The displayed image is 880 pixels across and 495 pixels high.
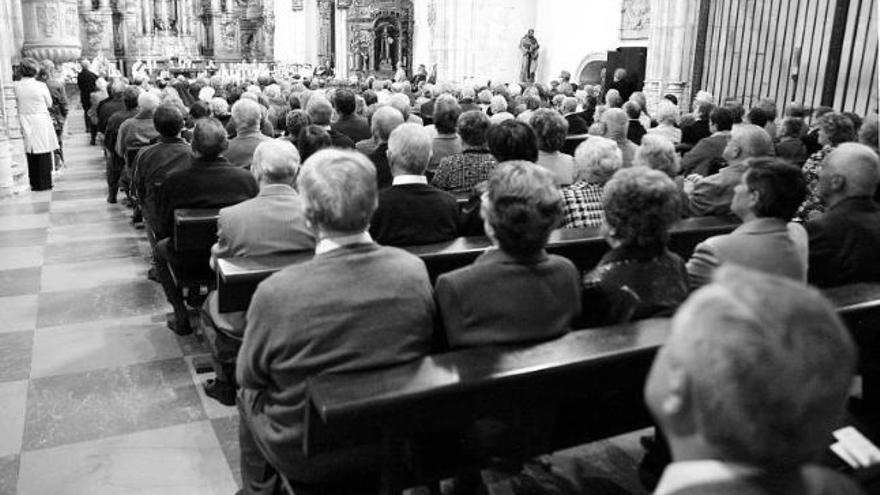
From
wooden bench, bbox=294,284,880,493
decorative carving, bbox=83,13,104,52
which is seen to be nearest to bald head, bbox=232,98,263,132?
wooden bench, bbox=294,284,880,493

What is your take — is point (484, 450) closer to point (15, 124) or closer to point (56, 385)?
point (56, 385)

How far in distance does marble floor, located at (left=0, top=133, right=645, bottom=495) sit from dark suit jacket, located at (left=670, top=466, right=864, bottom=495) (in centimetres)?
207

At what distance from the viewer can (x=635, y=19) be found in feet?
42.9

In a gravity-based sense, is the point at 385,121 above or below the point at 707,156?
above

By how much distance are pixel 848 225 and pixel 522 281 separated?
1.84 meters

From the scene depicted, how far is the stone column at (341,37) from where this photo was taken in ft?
71.5

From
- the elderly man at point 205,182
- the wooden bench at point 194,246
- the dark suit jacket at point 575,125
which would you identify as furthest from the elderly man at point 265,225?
the dark suit jacket at point 575,125

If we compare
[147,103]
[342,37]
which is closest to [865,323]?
[147,103]

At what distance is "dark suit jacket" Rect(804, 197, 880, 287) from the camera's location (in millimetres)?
3223

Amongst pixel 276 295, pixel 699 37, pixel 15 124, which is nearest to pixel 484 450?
pixel 276 295

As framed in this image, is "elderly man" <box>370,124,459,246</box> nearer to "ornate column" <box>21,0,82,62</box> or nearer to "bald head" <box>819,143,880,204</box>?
"bald head" <box>819,143,880,204</box>

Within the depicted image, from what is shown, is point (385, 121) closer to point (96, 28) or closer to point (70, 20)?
point (70, 20)

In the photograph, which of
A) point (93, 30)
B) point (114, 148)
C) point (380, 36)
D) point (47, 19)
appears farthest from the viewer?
point (93, 30)

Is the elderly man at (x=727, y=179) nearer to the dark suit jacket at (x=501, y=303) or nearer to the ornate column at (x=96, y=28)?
the dark suit jacket at (x=501, y=303)
